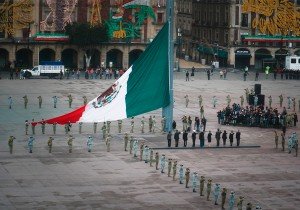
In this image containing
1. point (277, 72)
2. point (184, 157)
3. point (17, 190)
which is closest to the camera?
point (17, 190)

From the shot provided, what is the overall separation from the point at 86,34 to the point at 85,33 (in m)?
0.23

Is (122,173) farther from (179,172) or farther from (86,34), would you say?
(86,34)

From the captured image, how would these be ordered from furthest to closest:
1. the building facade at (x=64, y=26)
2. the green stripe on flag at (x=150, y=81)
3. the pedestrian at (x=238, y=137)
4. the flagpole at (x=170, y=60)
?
the building facade at (x=64, y=26), the flagpole at (x=170, y=60), the pedestrian at (x=238, y=137), the green stripe on flag at (x=150, y=81)

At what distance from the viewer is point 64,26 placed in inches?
5453

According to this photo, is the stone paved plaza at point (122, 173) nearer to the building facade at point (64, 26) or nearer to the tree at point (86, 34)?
the building facade at point (64, 26)

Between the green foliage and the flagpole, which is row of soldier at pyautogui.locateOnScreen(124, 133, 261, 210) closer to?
the flagpole

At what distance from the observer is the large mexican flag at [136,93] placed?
65312mm

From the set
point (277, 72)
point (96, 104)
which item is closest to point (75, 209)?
point (96, 104)

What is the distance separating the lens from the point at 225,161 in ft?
229

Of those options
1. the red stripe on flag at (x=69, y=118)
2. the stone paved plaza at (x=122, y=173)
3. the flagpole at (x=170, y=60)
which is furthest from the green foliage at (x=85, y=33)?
the red stripe on flag at (x=69, y=118)

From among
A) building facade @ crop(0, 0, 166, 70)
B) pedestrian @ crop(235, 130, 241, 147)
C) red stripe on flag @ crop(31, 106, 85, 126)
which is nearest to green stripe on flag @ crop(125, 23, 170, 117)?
red stripe on flag @ crop(31, 106, 85, 126)

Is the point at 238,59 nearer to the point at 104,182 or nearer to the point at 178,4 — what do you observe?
the point at 178,4

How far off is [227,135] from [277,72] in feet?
203

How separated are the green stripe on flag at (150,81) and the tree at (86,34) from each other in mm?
61249
